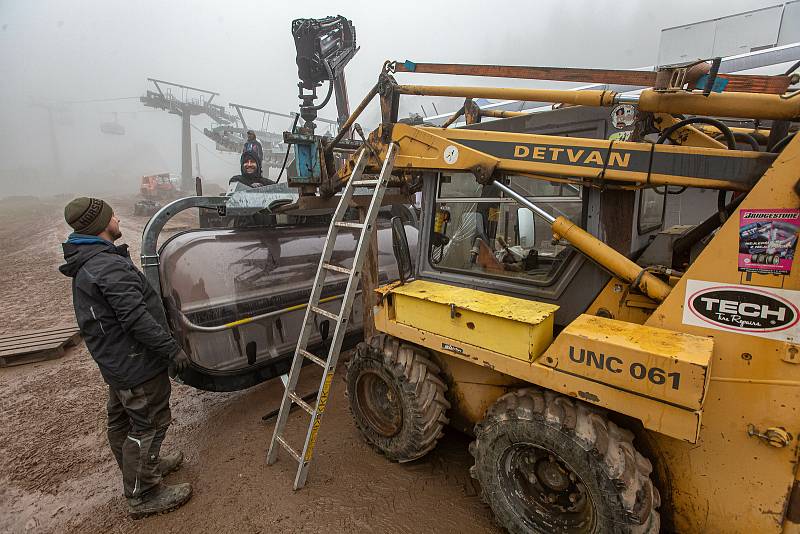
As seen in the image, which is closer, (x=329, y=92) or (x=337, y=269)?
(x=337, y=269)

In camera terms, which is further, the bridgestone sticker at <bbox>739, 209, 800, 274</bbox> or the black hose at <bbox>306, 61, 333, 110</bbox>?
the black hose at <bbox>306, 61, 333, 110</bbox>

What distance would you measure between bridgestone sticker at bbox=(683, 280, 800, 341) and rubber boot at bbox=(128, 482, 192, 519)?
332cm

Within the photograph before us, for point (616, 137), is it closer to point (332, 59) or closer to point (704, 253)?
point (704, 253)

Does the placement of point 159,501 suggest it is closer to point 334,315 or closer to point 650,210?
point 334,315

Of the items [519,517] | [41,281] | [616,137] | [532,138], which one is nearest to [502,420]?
[519,517]

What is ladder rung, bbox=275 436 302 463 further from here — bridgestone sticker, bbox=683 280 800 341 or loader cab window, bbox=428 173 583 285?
bridgestone sticker, bbox=683 280 800 341

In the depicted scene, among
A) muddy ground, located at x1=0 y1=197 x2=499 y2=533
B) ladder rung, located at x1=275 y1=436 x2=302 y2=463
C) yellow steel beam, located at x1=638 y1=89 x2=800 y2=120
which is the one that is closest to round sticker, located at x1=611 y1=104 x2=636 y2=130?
yellow steel beam, located at x1=638 y1=89 x2=800 y2=120

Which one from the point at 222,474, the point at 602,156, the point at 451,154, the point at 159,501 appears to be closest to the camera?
the point at 602,156

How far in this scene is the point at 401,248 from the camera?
8.77 feet

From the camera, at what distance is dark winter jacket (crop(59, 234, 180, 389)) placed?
2.38m

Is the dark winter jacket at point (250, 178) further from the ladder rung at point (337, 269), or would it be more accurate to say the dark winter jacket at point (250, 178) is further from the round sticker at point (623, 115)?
the round sticker at point (623, 115)

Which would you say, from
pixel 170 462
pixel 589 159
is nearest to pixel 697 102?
pixel 589 159

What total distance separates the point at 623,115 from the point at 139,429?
3676 mm

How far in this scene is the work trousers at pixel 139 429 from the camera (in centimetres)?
255
